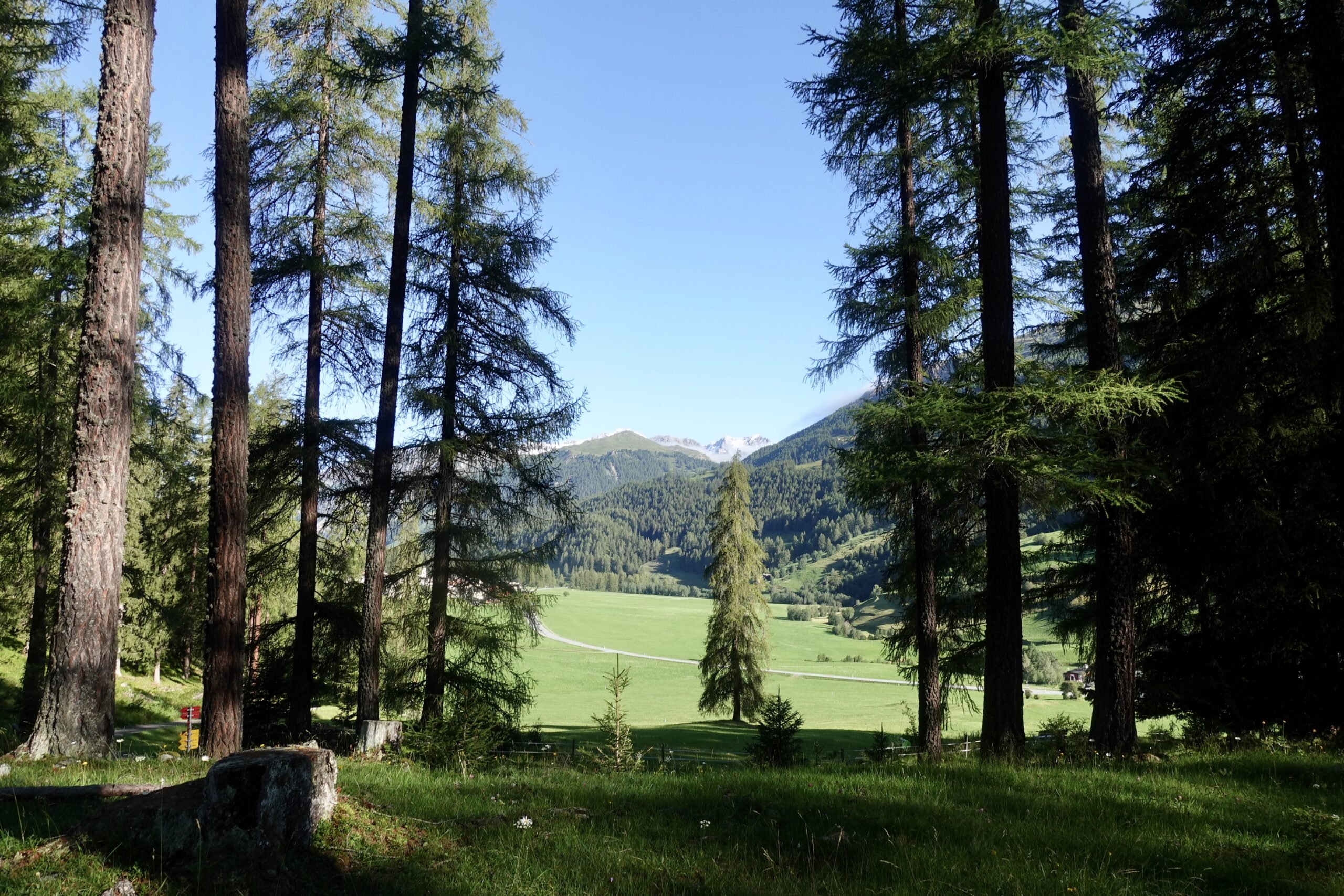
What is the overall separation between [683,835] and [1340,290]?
7.62 meters

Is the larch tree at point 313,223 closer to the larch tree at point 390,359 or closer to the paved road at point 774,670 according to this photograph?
the larch tree at point 390,359

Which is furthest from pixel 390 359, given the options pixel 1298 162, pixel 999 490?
pixel 1298 162

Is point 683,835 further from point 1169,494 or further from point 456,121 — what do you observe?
point 456,121

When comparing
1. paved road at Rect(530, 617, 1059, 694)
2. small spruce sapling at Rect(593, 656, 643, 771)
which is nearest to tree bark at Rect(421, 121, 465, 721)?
small spruce sapling at Rect(593, 656, 643, 771)

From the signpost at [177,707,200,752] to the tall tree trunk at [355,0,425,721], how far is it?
279 centimetres

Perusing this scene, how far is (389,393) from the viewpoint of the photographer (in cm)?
1288

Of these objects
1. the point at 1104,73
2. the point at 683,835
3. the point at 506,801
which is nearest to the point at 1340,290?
the point at 1104,73

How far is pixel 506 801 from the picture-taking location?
18.1 feet

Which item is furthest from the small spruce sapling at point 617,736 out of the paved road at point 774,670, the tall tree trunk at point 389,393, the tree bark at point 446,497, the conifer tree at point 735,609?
the paved road at point 774,670

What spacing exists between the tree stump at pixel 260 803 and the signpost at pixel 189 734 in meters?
6.28

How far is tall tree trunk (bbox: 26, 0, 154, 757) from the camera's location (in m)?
7.36

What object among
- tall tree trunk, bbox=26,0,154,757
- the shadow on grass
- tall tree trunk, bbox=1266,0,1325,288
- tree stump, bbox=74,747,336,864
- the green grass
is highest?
tall tree trunk, bbox=1266,0,1325,288

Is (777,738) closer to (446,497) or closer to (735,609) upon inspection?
(446,497)

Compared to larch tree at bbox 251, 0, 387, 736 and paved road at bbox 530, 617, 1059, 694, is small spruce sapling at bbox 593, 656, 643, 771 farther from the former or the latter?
paved road at bbox 530, 617, 1059, 694
